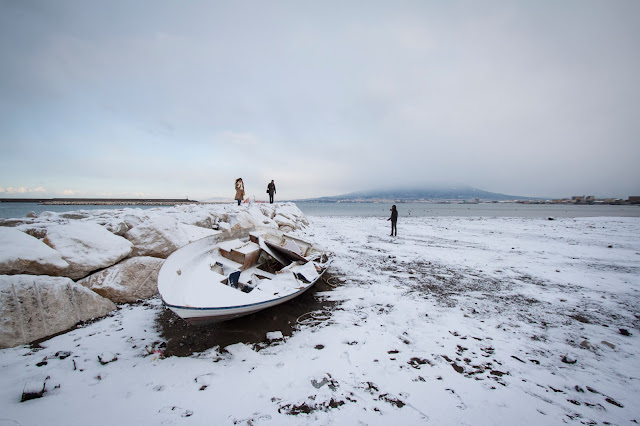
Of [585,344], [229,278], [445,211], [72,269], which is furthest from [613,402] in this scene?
[445,211]

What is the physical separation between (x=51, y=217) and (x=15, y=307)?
210 inches

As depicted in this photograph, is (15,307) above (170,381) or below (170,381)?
above

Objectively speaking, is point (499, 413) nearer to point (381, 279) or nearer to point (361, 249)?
point (381, 279)

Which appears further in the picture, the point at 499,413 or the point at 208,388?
the point at 208,388

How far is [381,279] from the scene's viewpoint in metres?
6.78

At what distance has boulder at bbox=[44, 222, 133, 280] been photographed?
14.3ft

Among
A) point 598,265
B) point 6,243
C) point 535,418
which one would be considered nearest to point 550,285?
point 598,265

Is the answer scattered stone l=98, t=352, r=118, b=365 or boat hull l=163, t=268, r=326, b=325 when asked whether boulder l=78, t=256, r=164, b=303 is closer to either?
scattered stone l=98, t=352, r=118, b=365

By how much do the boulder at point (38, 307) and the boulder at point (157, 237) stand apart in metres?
1.56

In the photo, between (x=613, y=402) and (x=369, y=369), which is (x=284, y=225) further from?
(x=613, y=402)

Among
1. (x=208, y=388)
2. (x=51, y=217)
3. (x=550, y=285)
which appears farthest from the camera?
(x=51, y=217)

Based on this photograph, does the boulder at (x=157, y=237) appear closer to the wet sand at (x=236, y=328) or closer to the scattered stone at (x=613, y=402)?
the wet sand at (x=236, y=328)

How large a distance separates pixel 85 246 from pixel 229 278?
298 cm

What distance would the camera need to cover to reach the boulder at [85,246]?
4371 mm
